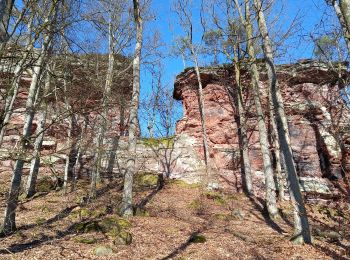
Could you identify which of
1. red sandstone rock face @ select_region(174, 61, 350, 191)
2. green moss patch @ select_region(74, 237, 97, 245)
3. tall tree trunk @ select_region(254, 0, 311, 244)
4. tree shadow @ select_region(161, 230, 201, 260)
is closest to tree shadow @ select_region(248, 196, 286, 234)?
tall tree trunk @ select_region(254, 0, 311, 244)

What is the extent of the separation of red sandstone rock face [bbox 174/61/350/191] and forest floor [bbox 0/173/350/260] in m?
2.76

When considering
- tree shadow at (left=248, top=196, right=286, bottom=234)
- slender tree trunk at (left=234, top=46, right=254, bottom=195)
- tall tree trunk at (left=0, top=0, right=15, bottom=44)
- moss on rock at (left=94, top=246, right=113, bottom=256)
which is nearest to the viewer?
tall tree trunk at (left=0, top=0, right=15, bottom=44)

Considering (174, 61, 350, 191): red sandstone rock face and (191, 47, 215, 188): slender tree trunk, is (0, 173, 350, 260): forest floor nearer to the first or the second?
(191, 47, 215, 188): slender tree trunk

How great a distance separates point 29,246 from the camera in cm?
727

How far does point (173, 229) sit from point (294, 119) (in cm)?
1248

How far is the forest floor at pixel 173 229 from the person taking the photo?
24.8ft

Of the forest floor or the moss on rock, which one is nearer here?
the moss on rock

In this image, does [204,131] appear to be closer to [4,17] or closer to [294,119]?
[294,119]

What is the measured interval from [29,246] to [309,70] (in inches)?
732

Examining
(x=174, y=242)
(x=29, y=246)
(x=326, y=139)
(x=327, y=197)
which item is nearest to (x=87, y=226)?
(x=29, y=246)

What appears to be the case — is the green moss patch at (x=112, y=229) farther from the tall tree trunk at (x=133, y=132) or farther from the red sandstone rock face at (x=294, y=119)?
the red sandstone rock face at (x=294, y=119)

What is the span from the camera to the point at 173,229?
31.9 feet

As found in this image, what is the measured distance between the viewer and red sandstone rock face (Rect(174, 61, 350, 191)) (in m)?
17.4

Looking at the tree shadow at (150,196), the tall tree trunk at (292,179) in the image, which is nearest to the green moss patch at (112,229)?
the tree shadow at (150,196)
